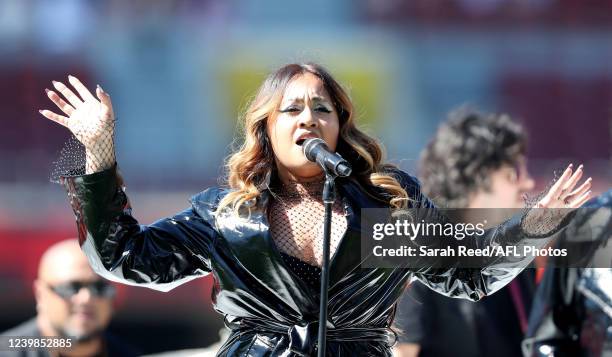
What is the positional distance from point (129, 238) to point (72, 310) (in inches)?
70.1

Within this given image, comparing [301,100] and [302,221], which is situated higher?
[301,100]

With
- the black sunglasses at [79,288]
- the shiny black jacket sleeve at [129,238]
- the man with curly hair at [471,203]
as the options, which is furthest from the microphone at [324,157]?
the black sunglasses at [79,288]

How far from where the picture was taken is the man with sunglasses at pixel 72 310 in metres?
3.92

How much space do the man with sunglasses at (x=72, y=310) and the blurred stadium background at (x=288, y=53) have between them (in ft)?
12.0

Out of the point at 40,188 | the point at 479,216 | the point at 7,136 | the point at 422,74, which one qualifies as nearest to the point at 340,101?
the point at 479,216

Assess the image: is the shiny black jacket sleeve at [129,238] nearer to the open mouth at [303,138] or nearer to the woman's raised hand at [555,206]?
the open mouth at [303,138]

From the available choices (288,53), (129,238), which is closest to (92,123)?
(129,238)

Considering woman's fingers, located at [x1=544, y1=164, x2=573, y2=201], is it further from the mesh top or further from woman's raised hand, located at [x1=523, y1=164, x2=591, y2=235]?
the mesh top

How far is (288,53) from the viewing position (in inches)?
328

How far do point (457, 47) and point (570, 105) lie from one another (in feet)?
3.75

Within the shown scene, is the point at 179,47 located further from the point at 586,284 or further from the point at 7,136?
the point at 586,284

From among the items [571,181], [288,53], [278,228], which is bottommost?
[278,228]

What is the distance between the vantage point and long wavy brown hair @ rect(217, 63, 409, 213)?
2.47m

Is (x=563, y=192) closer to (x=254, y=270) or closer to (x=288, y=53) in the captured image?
(x=254, y=270)
